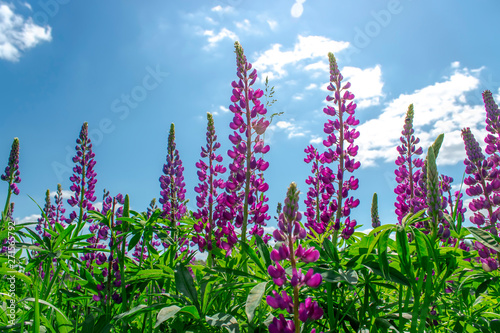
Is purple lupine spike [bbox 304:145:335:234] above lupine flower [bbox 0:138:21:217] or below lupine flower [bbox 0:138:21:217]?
below

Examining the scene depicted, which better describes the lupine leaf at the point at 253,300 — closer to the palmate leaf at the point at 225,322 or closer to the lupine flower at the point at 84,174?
the palmate leaf at the point at 225,322

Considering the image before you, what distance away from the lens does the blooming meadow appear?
1719 mm

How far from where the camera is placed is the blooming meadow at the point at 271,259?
1719mm

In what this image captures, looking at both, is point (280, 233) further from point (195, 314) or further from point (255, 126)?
point (255, 126)

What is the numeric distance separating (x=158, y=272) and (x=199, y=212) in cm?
109

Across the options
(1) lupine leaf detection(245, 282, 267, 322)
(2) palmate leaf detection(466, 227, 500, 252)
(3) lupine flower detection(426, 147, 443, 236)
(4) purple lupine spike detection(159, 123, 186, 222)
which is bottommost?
(1) lupine leaf detection(245, 282, 267, 322)

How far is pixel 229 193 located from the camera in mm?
3061

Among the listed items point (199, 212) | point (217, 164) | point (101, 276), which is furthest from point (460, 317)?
point (101, 276)

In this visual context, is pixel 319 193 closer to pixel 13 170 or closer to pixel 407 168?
pixel 407 168

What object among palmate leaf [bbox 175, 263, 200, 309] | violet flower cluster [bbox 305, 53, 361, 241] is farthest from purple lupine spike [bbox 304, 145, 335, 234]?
palmate leaf [bbox 175, 263, 200, 309]

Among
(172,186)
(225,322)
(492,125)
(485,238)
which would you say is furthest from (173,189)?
(492,125)

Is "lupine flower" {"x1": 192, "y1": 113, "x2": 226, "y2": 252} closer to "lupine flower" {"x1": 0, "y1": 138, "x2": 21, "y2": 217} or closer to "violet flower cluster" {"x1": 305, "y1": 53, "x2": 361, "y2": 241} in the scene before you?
"violet flower cluster" {"x1": 305, "y1": 53, "x2": 361, "y2": 241}

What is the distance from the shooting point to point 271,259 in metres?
1.71

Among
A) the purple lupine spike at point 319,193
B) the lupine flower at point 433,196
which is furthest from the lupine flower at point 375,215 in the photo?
the lupine flower at point 433,196
